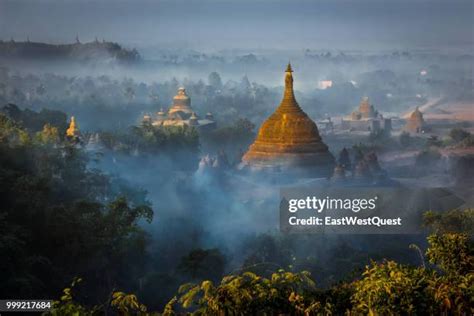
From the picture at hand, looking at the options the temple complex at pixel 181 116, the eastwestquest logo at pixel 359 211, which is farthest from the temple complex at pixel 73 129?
the eastwestquest logo at pixel 359 211

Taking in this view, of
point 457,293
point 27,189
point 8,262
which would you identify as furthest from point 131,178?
point 457,293

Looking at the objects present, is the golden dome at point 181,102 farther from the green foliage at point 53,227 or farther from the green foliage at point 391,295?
the green foliage at point 391,295

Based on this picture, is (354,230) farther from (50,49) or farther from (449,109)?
(50,49)

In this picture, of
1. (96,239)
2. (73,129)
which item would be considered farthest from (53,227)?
(73,129)

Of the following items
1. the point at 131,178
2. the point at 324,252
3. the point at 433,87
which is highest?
the point at 433,87

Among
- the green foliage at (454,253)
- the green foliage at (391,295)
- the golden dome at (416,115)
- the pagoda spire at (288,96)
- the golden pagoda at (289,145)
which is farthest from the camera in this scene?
the golden pagoda at (289,145)

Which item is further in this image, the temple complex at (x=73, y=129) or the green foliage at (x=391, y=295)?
the temple complex at (x=73, y=129)

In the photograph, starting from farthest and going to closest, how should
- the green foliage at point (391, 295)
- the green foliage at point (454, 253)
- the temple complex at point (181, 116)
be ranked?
the temple complex at point (181, 116) → the green foliage at point (454, 253) → the green foliage at point (391, 295)
